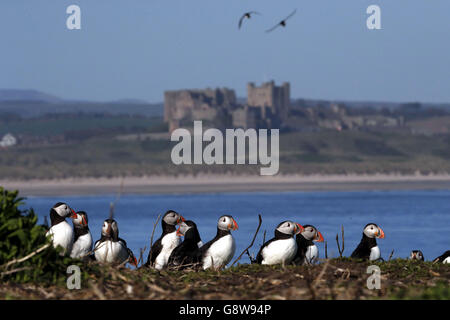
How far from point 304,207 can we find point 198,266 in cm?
12271

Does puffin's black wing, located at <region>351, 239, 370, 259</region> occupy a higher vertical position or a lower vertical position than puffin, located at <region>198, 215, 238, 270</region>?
lower

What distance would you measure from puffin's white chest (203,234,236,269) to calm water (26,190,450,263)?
3257 cm

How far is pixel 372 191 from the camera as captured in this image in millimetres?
189875

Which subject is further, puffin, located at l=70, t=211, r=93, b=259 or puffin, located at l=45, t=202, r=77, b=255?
puffin, located at l=70, t=211, r=93, b=259

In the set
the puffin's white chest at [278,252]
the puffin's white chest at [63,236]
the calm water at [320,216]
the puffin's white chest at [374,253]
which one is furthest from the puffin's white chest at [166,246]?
the calm water at [320,216]

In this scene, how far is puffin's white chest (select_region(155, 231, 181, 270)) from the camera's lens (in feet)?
47.8

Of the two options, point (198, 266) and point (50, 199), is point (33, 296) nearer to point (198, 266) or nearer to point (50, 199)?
point (198, 266)

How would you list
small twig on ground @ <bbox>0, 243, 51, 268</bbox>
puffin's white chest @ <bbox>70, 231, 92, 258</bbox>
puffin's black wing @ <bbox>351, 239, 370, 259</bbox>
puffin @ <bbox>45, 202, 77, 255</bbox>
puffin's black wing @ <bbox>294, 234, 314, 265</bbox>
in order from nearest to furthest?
small twig on ground @ <bbox>0, 243, 51, 268</bbox> → puffin @ <bbox>45, 202, 77, 255</bbox> → puffin's white chest @ <bbox>70, 231, 92, 258</bbox> → puffin's black wing @ <bbox>351, 239, 370, 259</bbox> → puffin's black wing @ <bbox>294, 234, 314, 265</bbox>

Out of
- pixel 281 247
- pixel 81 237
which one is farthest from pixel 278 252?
pixel 81 237

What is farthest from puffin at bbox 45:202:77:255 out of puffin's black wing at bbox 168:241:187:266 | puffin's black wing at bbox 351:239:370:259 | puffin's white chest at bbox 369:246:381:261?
puffin's white chest at bbox 369:246:381:261

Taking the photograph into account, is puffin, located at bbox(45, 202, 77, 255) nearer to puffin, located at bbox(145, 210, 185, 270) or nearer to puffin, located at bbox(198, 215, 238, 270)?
puffin, located at bbox(198, 215, 238, 270)

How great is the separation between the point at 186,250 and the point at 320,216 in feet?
317

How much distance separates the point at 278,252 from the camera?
12438mm

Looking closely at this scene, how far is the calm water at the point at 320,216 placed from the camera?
66.8 metres
